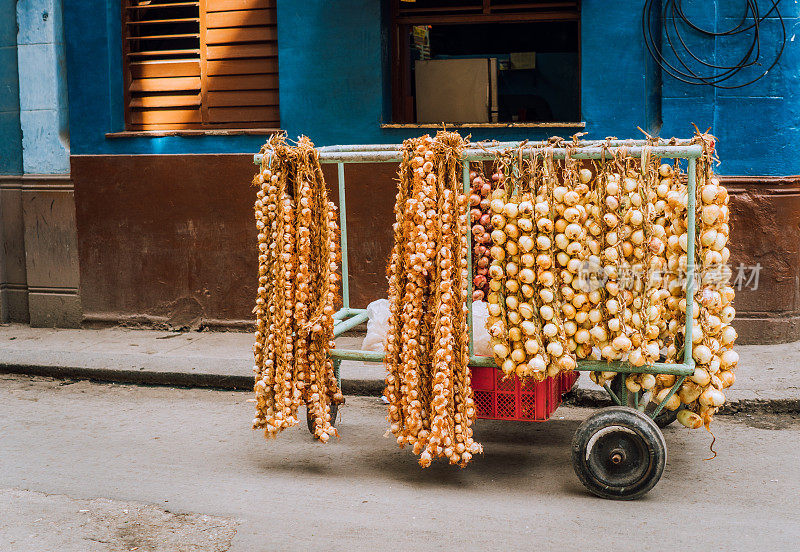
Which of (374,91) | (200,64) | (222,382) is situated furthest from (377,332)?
(200,64)

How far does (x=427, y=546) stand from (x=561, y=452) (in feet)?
5.08

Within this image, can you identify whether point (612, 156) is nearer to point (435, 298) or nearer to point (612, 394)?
point (435, 298)

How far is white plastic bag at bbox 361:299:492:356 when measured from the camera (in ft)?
15.7

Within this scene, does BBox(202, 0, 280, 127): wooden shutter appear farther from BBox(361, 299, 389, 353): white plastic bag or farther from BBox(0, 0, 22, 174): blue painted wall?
BBox(361, 299, 389, 353): white plastic bag

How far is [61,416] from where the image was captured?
627 cm

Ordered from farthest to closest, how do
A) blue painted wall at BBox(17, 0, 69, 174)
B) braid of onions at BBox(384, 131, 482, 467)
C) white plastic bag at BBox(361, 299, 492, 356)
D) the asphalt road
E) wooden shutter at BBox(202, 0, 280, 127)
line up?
blue painted wall at BBox(17, 0, 69, 174) < wooden shutter at BBox(202, 0, 280, 127) < white plastic bag at BBox(361, 299, 492, 356) < braid of onions at BBox(384, 131, 482, 467) < the asphalt road

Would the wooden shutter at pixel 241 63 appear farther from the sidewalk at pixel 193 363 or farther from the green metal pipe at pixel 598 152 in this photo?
the green metal pipe at pixel 598 152

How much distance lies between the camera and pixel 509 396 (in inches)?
185

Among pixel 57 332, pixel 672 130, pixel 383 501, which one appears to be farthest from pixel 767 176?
pixel 57 332

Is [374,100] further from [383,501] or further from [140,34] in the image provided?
[383,501]

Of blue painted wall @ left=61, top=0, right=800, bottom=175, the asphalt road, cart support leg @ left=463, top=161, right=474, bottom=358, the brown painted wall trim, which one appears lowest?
the asphalt road

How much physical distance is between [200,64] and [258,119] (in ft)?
2.74

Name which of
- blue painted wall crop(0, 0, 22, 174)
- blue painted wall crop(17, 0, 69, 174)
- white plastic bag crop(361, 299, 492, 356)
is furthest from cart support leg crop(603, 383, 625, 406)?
blue painted wall crop(0, 0, 22, 174)

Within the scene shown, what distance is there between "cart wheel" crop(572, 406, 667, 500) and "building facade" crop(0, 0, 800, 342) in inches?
137
